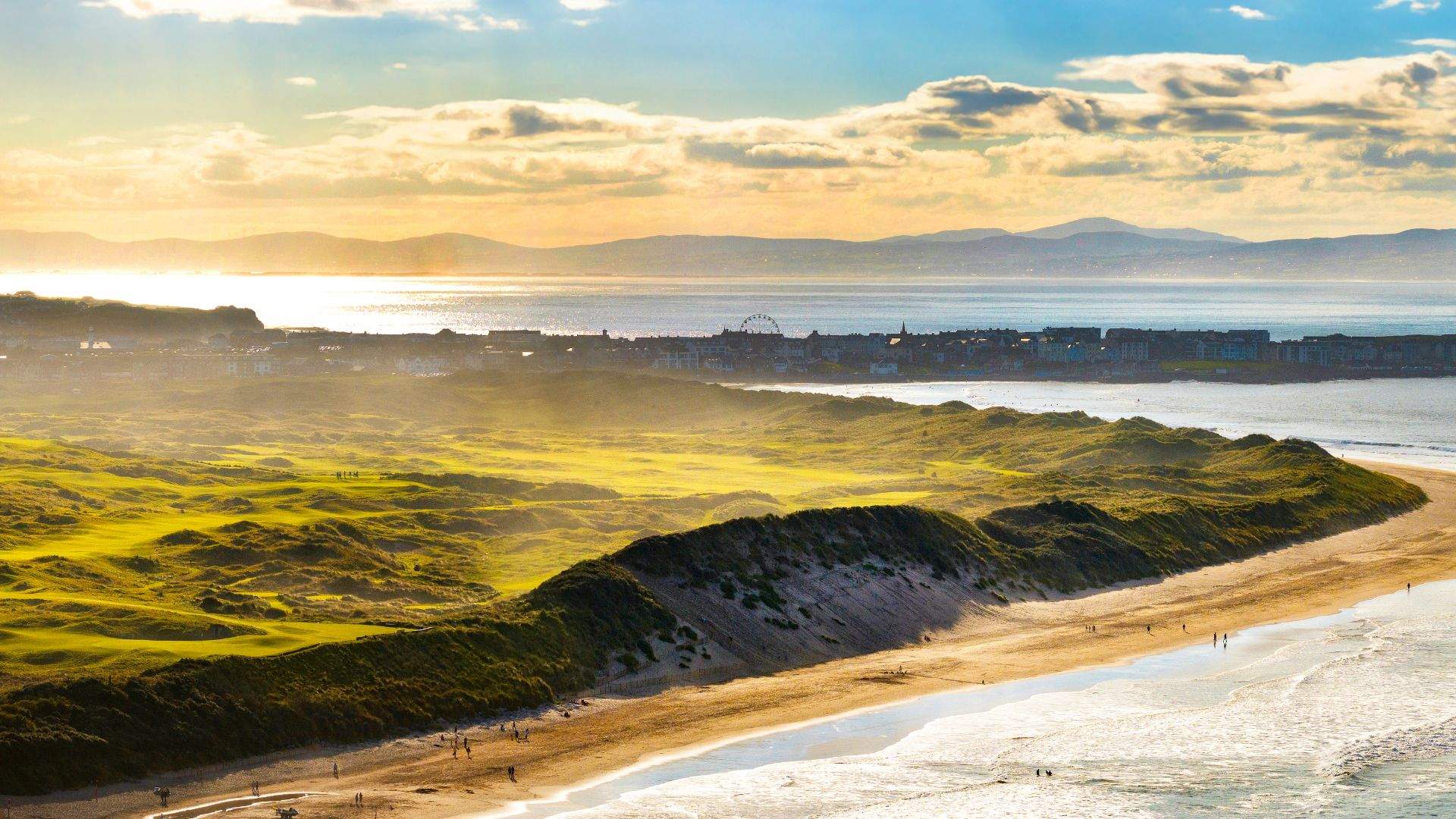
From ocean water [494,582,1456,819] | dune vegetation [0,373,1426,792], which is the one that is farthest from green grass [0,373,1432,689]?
ocean water [494,582,1456,819]

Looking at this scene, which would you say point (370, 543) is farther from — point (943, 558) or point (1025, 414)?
point (1025, 414)

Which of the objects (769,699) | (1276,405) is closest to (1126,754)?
(769,699)

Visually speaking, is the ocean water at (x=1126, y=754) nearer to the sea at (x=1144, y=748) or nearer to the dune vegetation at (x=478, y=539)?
the sea at (x=1144, y=748)

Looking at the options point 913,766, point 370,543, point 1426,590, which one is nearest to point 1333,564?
point 1426,590

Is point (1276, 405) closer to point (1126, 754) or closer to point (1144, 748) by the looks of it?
point (1144, 748)

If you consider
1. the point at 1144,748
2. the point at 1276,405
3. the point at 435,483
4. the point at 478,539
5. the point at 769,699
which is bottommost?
the point at 1144,748

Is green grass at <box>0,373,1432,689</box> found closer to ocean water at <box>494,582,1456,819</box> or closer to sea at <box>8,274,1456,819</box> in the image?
sea at <box>8,274,1456,819</box>
